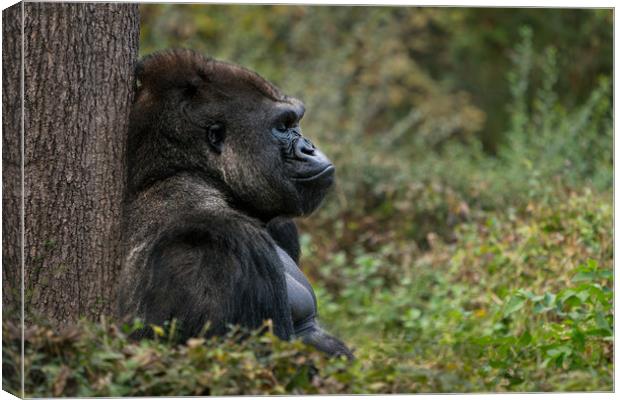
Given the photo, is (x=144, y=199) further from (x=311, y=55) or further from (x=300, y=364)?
(x=311, y=55)

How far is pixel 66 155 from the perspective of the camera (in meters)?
4.27

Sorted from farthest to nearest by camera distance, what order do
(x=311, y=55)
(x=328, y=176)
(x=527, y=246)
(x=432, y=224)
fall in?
(x=311, y=55), (x=432, y=224), (x=527, y=246), (x=328, y=176)

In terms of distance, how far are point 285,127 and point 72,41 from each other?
922mm

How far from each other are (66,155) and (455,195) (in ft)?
14.3

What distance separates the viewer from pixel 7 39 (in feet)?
13.6

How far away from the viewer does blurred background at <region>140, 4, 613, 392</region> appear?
197 inches

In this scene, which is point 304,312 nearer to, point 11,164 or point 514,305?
point 514,305

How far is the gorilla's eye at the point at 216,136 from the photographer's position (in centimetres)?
A: 447

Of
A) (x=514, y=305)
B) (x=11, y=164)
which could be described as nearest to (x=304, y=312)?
(x=514, y=305)

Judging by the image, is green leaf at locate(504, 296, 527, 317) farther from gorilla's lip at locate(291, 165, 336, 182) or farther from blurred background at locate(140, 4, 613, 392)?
gorilla's lip at locate(291, 165, 336, 182)

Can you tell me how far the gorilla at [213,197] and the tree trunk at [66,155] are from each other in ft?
0.31

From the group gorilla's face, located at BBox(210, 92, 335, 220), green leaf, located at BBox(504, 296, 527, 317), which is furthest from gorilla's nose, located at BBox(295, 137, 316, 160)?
green leaf, located at BBox(504, 296, 527, 317)

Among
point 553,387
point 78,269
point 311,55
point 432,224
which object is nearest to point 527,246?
point 432,224

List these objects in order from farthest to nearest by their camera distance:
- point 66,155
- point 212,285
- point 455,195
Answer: point 455,195, point 66,155, point 212,285
